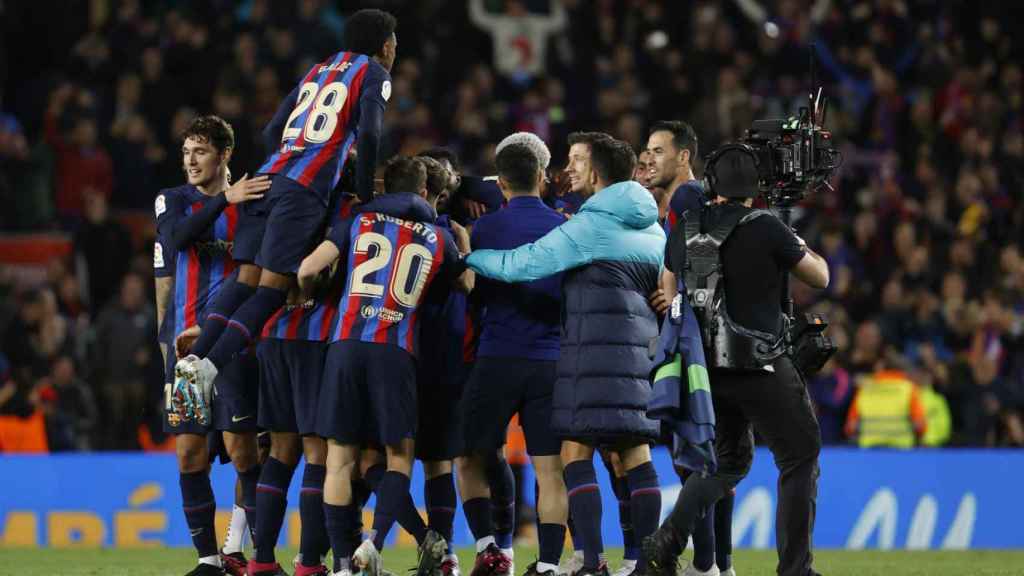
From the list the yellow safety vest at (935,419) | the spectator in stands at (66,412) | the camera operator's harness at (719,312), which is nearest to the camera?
the camera operator's harness at (719,312)

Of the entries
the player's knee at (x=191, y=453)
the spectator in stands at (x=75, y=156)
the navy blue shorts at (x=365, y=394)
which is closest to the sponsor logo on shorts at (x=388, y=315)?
the navy blue shorts at (x=365, y=394)

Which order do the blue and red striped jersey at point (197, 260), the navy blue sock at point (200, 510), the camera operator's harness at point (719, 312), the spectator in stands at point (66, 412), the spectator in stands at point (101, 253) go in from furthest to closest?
the spectator in stands at point (101, 253)
the spectator in stands at point (66, 412)
the blue and red striped jersey at point (197, 260)
the navy blue sock at point (200, 510)
the camera operator's harness at point (719, 312)

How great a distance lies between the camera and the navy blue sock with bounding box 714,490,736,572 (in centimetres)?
881

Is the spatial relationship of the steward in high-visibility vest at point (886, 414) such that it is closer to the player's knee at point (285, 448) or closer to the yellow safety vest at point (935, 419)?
the yellow safety vest at point (935, 419)

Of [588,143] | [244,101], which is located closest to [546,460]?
[588,143]

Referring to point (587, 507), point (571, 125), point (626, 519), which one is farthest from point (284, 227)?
point (571, 125)

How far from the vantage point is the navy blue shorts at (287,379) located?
8617mm

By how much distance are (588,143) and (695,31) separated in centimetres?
1084

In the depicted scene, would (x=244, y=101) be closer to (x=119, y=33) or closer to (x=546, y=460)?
(x=119, y=33)

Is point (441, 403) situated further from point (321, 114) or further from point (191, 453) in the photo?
point (321, 114)

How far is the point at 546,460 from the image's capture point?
8.59 meters

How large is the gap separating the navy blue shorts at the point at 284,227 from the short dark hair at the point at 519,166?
89 cm

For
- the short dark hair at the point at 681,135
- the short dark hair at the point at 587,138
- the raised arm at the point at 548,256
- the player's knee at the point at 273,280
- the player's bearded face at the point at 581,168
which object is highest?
the short dark hair at the point at 681,135

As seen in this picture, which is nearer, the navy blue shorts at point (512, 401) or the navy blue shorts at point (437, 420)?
the navy blue shorts at point (512, 401)
